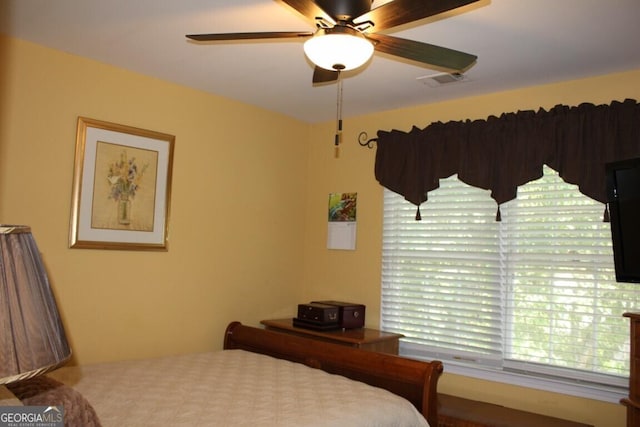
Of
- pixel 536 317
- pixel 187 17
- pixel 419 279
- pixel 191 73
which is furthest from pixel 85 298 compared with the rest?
pixel 536 317

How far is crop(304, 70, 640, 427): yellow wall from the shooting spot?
3.04 metres

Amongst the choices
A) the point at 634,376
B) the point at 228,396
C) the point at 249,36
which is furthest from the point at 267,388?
the point at 634,376

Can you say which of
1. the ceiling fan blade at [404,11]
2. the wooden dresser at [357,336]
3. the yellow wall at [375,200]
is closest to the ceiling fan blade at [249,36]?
the ceiling fan blade at [404,11]

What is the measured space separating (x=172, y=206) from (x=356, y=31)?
2109 mm

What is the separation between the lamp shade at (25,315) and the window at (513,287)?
2910mm

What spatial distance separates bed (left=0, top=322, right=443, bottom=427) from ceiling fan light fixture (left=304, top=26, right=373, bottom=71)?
1.43m

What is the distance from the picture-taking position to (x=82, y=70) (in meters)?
3.12

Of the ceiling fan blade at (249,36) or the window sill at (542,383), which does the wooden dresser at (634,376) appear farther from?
the ceiling fan blade at (249,36)

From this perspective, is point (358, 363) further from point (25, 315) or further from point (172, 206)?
point (25, 315)

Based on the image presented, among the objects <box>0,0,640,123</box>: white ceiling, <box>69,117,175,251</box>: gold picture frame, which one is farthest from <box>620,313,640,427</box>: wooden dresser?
<box>69,117,175,251</box>: gold picture frame

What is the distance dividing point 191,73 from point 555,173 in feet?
7.83

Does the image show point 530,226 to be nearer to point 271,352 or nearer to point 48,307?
point 271,352

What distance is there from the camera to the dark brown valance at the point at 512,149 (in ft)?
9.75

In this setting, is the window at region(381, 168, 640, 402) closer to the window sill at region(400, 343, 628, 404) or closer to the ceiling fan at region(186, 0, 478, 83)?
the window sill at region(400, 343, 628, 404)
